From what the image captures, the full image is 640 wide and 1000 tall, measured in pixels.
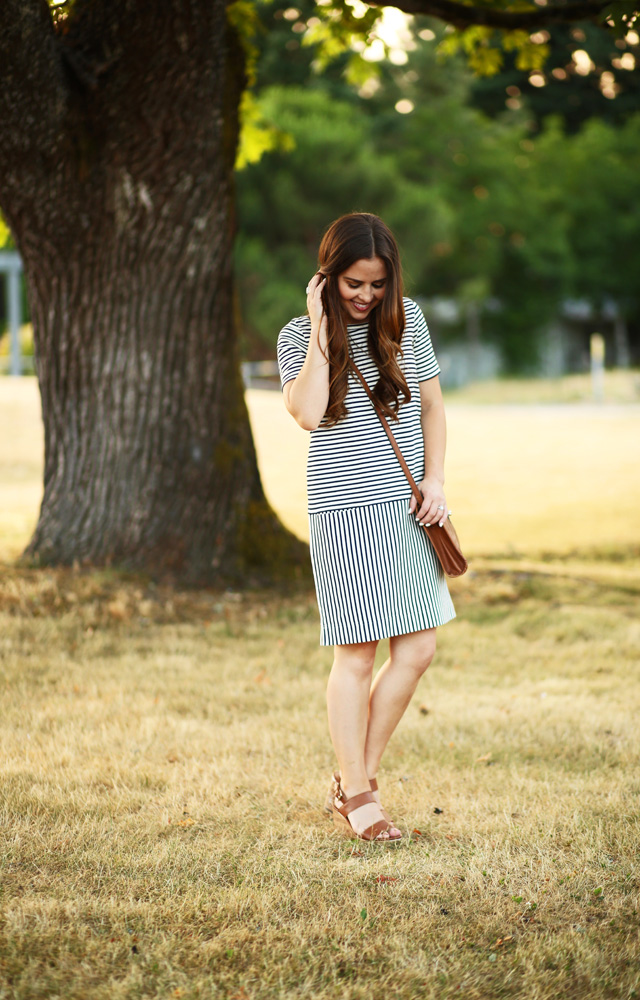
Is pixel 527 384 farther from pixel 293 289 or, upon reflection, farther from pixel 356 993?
pixel 356 993

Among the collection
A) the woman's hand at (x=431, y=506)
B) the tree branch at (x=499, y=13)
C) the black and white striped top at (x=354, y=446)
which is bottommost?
the woman's hand at (x=431, y=506)

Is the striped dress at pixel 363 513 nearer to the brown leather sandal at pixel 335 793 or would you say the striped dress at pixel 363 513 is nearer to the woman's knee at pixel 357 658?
the woman's knee at pixel 357 658

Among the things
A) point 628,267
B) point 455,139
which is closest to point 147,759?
point 455,139

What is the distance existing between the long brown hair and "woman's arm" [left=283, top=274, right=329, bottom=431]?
0.14 feet

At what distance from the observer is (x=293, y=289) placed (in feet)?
94.9

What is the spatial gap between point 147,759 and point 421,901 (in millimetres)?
1415

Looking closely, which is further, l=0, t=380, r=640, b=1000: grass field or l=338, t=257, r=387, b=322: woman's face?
l=338, t=257, r=387, b=322: woman's face

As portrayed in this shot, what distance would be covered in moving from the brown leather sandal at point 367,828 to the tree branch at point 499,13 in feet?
16.4

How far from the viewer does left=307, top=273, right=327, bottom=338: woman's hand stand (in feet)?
9.31

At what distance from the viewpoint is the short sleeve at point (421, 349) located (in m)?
3.08

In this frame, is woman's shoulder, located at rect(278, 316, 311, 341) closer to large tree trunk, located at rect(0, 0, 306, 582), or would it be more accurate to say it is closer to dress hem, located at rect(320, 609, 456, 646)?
dress hem, located at rect(320, 609, 456, 646)

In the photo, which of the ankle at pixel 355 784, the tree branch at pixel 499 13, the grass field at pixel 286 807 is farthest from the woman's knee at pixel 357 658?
the tree branch at pixel 499 13

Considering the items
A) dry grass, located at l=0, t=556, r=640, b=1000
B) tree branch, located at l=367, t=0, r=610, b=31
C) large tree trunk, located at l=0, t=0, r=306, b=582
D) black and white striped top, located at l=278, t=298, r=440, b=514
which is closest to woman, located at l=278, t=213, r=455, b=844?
black and white striped top, located at l=278, t=298, r=440, b=514

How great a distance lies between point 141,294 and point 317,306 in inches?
137
